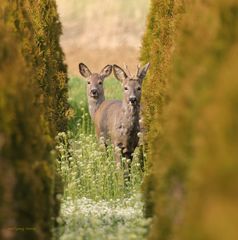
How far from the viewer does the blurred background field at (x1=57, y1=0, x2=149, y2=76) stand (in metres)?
57.7

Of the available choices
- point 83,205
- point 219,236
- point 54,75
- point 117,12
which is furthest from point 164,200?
point 117,12

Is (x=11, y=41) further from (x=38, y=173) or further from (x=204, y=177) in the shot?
(x=204, y=177)

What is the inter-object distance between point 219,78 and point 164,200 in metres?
2.01

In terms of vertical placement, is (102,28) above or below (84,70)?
above

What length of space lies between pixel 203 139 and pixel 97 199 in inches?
341

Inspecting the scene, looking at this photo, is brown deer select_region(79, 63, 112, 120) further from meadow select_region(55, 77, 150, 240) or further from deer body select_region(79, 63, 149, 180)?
deer body select_region(79, 63, 149, 180)

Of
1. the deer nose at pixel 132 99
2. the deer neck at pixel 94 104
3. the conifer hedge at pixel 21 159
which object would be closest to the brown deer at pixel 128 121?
the deer nose at pixel 132 99

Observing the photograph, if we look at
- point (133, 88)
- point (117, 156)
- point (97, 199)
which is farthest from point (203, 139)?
point (133, 88)

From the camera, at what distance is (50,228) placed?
23.8 ft

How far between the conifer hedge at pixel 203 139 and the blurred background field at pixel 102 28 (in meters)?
48.7

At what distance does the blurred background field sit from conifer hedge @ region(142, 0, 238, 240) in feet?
160

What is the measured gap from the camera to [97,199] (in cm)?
1324

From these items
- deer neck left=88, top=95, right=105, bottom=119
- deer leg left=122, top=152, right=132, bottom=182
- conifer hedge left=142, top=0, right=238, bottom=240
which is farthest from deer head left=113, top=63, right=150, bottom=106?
conifer hedge left=142, top=0, right=238, bottom=240

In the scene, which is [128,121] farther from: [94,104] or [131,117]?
[94,104]
